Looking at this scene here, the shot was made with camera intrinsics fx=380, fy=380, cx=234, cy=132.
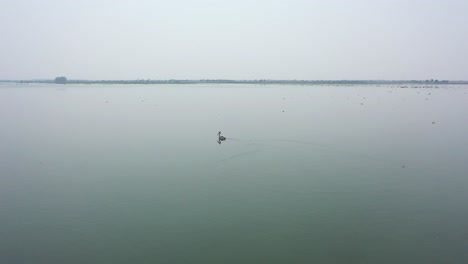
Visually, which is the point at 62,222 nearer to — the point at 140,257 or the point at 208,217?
the point at 140,257

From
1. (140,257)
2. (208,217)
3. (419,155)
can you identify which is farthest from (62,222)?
(419,155)

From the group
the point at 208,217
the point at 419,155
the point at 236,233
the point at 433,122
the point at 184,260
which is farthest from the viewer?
the point at 433,122

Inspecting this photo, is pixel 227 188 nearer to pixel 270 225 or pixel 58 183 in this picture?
pixel 270 225

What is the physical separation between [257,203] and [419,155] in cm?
1051

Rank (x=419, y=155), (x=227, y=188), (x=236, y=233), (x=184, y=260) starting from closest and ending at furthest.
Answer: (x=184, y=260), (x=236, y=233), (x=227, y=188), (x=419, y=155)

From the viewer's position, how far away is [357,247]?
909 cm

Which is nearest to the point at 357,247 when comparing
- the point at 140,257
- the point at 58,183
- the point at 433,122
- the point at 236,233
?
the point at 236,233

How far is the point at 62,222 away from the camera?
10.4 meters

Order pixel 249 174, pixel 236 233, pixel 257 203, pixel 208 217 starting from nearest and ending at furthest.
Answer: pixel 236 233 → pixel 208 217 → pixel 257 203 → pixel 249 174

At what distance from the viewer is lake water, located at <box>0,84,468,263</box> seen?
9.02 meters

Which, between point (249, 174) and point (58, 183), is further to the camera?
point (249, 174)

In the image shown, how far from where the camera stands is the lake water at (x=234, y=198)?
29.6ft

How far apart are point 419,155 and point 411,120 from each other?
1391 centimetres

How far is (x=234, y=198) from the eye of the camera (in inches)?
483
